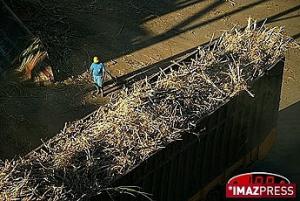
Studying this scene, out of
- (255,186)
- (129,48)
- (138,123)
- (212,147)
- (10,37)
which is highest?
(129,48)

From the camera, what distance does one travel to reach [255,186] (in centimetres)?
879

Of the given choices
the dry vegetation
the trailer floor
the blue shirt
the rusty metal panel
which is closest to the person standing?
the blue shirt

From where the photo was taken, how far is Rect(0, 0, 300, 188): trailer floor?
11.9 m

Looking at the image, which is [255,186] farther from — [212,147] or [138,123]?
[138,123]

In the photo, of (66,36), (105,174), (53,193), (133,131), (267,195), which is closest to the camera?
(53,193)

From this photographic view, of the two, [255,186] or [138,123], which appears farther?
[255,186]

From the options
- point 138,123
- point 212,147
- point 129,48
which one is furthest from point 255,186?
point 129,48

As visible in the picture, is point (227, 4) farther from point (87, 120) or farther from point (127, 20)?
point (87, 120)

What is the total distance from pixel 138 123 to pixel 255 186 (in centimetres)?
217

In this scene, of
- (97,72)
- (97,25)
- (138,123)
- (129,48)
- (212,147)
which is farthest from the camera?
(97,25)

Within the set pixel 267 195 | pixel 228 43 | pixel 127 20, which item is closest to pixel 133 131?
pixel 267 195

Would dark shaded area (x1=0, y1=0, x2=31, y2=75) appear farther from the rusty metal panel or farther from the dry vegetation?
the rusty metal panel

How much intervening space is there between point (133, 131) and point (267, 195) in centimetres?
268

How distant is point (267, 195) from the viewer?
915cm
